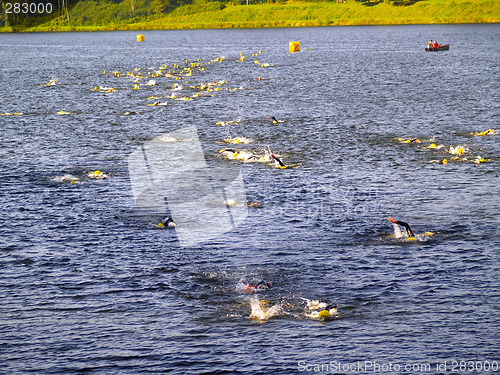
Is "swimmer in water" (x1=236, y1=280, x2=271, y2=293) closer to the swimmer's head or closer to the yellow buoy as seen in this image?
the swimmer's head

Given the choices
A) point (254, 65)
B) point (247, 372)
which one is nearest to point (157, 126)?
point (247, 372)

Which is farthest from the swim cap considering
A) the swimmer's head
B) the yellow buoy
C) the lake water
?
the yellow buoy

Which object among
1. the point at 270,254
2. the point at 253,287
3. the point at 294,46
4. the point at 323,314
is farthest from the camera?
the point at 294,46

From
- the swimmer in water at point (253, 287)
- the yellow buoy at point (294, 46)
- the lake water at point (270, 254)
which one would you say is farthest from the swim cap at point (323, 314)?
the yellow buoy at point (294, 46)

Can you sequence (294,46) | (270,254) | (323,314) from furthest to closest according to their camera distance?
(294,46)
(270,254)
(323,314)

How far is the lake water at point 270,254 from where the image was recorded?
17625mm

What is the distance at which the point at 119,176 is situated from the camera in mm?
35281

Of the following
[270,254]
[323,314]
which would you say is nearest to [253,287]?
[323,314]

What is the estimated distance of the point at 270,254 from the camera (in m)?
24.0

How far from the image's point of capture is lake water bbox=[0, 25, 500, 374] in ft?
57.8

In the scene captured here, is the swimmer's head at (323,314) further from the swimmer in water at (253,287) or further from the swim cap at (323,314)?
the swimmer in water at (253,287)

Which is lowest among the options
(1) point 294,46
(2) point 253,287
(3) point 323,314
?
(3) point 323,314

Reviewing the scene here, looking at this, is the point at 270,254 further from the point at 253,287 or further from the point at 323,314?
the point at 323,314

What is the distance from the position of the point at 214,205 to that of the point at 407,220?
8.66m
